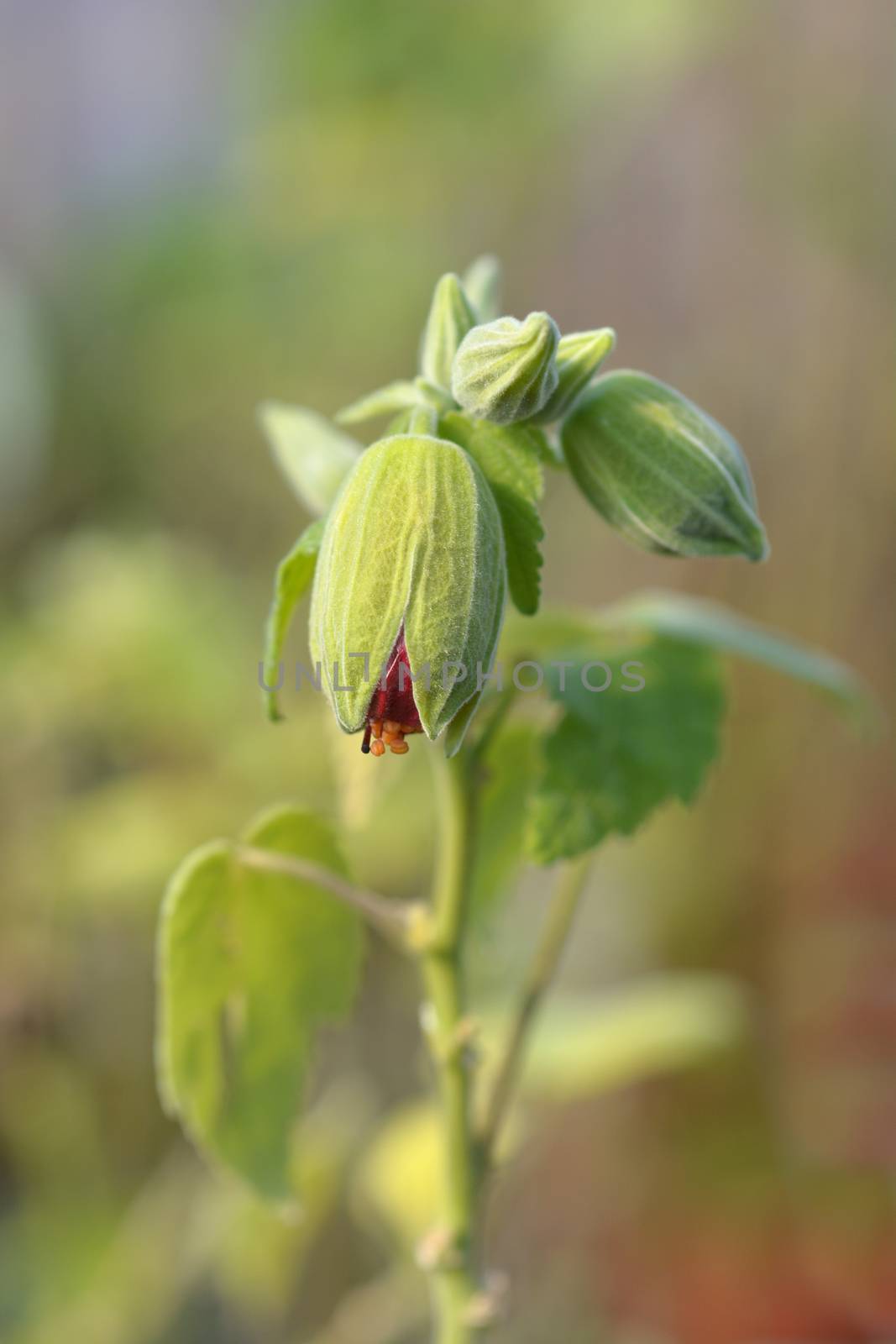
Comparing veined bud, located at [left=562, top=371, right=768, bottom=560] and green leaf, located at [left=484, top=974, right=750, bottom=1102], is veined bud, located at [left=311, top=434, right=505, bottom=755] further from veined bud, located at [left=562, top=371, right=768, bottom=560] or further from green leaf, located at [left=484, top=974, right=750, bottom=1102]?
green leaf, located at [left=484, top=974, right=750, bottom=1102]

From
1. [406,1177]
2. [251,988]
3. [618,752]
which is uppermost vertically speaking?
[618,752]

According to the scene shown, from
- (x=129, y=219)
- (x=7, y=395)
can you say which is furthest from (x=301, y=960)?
(x=129, y=219)

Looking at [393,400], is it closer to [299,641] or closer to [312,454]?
[312,454]

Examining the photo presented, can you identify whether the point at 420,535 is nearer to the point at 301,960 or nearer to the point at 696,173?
the point at 301,960

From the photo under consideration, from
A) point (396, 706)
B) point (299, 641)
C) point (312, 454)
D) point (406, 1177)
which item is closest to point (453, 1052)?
point (396, 706)

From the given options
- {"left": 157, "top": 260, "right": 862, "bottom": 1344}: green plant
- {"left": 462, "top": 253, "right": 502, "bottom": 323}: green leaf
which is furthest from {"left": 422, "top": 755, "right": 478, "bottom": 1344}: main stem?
{"left": 462, "top": 253, "right": 502, "bottom": 323}: green leaf

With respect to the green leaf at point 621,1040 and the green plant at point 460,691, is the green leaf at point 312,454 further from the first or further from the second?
the green leaf at point 621,1040
